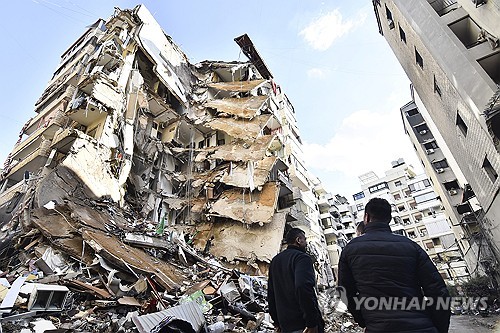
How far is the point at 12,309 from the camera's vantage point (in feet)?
14.3

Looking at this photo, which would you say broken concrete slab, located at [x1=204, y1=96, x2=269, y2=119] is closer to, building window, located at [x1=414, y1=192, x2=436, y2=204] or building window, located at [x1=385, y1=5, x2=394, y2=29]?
building window, located at [x1=385, y1=5, x2=394, y2=29]

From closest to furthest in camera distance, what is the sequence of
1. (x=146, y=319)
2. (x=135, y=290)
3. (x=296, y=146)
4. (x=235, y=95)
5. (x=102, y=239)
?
(x=146, y=319), (x=135, y=290), (x=102, y=239), (x=235, y=95), (x=296, y=146)

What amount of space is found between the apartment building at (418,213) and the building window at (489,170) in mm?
17781

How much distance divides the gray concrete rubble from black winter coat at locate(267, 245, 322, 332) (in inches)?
69.4

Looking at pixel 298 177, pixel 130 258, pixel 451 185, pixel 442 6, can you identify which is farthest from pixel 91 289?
pixel 451 185

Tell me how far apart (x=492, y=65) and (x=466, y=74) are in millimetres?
1081

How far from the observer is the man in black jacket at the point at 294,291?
7.78 feet

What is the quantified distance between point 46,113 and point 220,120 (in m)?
13.2

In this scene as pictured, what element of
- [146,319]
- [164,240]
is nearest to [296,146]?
[164,240]

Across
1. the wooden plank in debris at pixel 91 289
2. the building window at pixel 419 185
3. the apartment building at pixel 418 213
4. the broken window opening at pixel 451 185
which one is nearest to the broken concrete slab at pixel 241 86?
the wooden plank in debris at pixel 91 289

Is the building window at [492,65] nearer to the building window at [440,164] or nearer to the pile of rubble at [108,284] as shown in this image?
the pile of rubble at [108,284]

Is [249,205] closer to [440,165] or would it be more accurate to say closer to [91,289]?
[91,289]

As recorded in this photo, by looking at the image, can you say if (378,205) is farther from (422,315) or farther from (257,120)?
(257,120)

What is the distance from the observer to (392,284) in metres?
1.78
